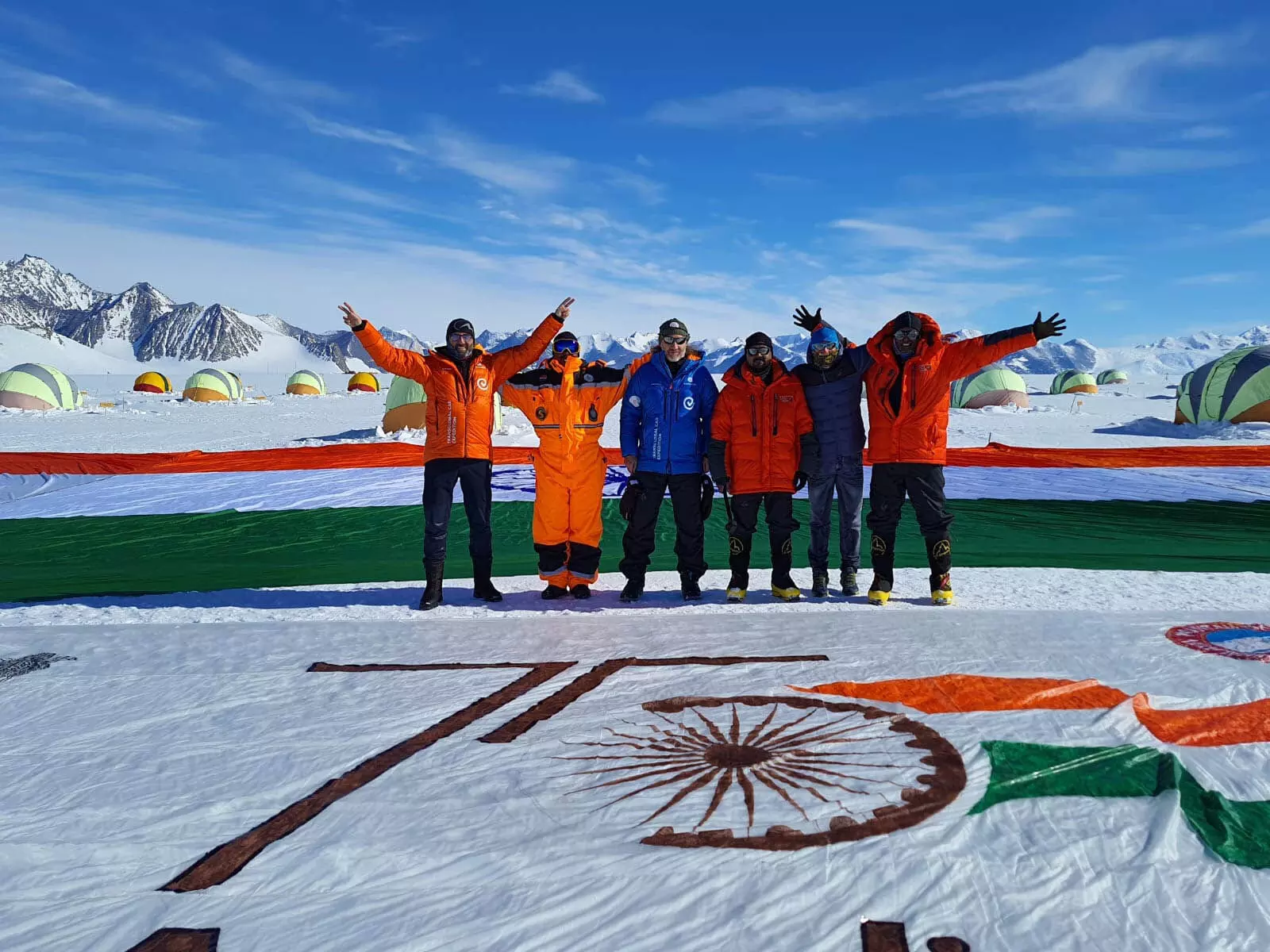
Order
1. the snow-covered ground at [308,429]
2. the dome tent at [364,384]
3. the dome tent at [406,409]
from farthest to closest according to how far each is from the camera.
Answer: the dome tent at [364,384] → the dome tent at [406,409] → the snow-covered ground at [308,429]

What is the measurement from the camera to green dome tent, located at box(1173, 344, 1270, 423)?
15.1m

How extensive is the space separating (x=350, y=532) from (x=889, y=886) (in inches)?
235

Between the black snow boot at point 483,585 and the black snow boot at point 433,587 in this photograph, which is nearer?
the black snow boot at point 433,587

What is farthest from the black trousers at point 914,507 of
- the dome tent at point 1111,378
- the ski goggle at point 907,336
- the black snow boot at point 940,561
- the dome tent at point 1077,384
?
the dome tent at point 1111,378

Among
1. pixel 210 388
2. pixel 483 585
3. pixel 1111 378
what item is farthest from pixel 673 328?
pixel 1111 378

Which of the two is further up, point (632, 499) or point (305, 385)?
point (305, 385)

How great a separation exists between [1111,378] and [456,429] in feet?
210

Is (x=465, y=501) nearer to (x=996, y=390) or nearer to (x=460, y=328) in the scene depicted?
(x=460, y=328)

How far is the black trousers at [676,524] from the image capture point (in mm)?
4562

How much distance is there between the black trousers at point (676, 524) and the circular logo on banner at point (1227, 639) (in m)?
2.18

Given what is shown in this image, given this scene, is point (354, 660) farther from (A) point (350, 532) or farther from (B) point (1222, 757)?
(A) point (350, 532)

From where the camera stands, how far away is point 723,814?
185 cm

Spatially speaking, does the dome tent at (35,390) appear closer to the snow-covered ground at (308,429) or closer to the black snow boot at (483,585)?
the snow-covered ground at (308,429)

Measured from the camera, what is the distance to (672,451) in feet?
15.0
